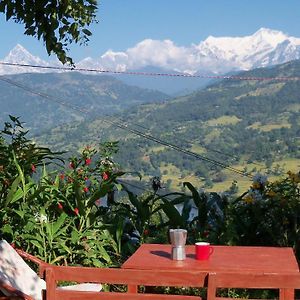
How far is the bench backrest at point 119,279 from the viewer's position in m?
2.47

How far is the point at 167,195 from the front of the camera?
217 inches

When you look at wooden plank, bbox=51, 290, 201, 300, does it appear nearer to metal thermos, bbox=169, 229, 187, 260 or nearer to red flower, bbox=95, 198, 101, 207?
metal thermos, bbox=169, 229, 187, 260

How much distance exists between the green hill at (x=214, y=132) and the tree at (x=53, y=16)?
49.2 meters

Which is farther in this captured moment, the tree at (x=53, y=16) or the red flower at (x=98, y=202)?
the red flower at (x=98, y=202)

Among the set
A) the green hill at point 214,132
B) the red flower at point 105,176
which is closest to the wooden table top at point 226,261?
the red flower at point 105,176


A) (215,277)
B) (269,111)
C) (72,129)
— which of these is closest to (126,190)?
(215,277)

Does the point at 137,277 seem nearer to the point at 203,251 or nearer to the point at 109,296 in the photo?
the point at 109,296

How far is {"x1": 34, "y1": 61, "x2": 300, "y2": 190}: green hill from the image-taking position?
89.6m

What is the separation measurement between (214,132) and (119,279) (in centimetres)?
12752

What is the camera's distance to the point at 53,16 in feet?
10.7

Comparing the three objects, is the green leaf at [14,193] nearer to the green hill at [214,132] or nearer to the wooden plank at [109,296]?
the wooden plank at [109,296]

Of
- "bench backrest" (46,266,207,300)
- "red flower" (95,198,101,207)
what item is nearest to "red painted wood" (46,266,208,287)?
"bench backrest" (46,266,207,300)

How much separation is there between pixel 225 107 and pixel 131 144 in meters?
70.4

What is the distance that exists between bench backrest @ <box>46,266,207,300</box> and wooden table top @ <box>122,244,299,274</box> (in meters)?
0.67
